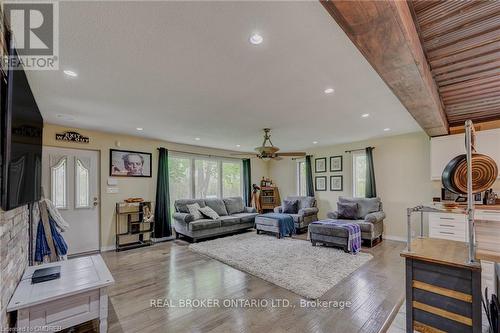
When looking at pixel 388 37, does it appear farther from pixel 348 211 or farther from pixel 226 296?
pixel 348 211

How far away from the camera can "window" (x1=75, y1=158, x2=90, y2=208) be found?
450cm

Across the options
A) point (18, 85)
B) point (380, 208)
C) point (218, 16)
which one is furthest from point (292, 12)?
point (380, 208)

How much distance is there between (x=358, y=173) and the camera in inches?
242

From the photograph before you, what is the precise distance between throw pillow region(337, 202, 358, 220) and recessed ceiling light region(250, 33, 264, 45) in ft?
14.8

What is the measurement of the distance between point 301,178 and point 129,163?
4997 mm

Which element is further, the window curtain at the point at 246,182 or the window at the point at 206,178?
the window curtain at the point at 246,182

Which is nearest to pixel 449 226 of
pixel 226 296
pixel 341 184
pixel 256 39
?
pixel 341 184

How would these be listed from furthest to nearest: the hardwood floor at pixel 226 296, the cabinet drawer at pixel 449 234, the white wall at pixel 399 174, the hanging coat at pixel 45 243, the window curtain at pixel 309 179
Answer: the window curtain at pixel 309 179
the white wall at pixel 399 174
the cabinet drawer at pixel 449 234
the hanging coat at pixel 45 243
the hardwood floor at pixel 226 296

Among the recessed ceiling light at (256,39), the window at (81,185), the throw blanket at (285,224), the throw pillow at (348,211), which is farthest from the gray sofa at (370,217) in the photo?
the window at (81,185)

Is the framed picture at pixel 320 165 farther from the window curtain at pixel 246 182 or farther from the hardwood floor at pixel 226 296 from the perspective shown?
the hardwood floor at pixel 226 296

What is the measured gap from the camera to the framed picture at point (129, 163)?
4.97 metres

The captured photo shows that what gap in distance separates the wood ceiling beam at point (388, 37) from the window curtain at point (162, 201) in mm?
4947

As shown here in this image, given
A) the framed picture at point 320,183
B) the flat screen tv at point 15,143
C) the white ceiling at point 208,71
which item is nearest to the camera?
the flat screen tv at point 15,143

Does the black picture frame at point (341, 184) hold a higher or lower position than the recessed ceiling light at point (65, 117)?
lower
